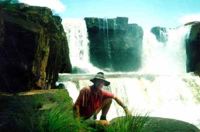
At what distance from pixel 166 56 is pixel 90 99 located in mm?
51546

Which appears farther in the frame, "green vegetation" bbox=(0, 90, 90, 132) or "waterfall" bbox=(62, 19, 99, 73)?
"waterfall" bbox=(62, 19, 99, 73)

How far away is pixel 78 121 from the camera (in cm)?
598

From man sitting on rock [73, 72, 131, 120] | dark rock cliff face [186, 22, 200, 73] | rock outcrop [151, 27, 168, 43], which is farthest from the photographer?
rock outcrop [151, 27, 168, 43]

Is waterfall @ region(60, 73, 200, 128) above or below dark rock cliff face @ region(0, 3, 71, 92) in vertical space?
below

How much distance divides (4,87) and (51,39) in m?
5.65

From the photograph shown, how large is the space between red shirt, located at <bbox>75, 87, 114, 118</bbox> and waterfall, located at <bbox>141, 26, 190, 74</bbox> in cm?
4430

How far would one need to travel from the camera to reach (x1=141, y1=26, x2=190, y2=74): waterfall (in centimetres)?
5269

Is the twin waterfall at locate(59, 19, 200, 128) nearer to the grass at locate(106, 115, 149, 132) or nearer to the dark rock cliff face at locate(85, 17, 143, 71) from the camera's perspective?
the grass at locate(106, 115, 149, 132)

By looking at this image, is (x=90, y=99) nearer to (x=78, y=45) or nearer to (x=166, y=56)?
(x=78, y=45)

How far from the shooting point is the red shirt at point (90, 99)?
6.83m

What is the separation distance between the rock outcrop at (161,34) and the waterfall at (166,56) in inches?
20.2

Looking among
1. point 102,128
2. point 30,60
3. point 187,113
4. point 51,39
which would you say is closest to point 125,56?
point 187,113

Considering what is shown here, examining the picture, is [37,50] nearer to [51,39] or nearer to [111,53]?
[51,39]

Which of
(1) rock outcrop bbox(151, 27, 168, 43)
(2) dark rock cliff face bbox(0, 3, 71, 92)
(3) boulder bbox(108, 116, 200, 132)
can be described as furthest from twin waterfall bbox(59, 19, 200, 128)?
(1) rock outcrop bbox(151, 27, 168, 43)
